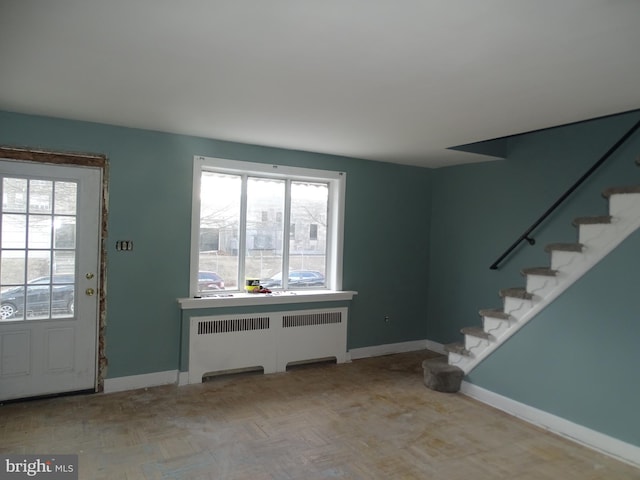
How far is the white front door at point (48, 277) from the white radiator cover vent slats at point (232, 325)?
980mm

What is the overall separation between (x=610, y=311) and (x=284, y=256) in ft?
10.4

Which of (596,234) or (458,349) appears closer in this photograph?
(596,234)

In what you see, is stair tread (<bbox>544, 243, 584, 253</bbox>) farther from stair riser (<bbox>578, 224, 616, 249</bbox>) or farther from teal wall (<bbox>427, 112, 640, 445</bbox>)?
teal wall (<bbox>427, 112, 640, 445</bbox>)

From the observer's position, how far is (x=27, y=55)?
240 cm

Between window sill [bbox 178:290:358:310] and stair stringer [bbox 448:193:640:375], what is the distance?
144 centimetres

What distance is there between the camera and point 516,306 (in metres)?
3.91

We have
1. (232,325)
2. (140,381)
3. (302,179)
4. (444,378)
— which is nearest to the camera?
(140,381)

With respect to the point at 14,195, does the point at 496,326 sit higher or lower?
lower

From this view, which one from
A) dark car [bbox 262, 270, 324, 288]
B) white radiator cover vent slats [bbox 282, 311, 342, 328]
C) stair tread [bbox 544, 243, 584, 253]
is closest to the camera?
stair tread [bbox 544, 243, 584, 253]

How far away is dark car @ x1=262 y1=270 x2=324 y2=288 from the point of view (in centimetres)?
505

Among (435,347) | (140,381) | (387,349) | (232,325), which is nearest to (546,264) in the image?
(435,347)

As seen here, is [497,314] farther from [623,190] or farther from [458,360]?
[623,190]

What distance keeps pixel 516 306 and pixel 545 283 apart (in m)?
0.34

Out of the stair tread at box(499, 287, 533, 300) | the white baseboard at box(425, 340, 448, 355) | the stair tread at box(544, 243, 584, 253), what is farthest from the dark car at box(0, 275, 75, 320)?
the white baseboard at box(425, 340, 448, 355)
